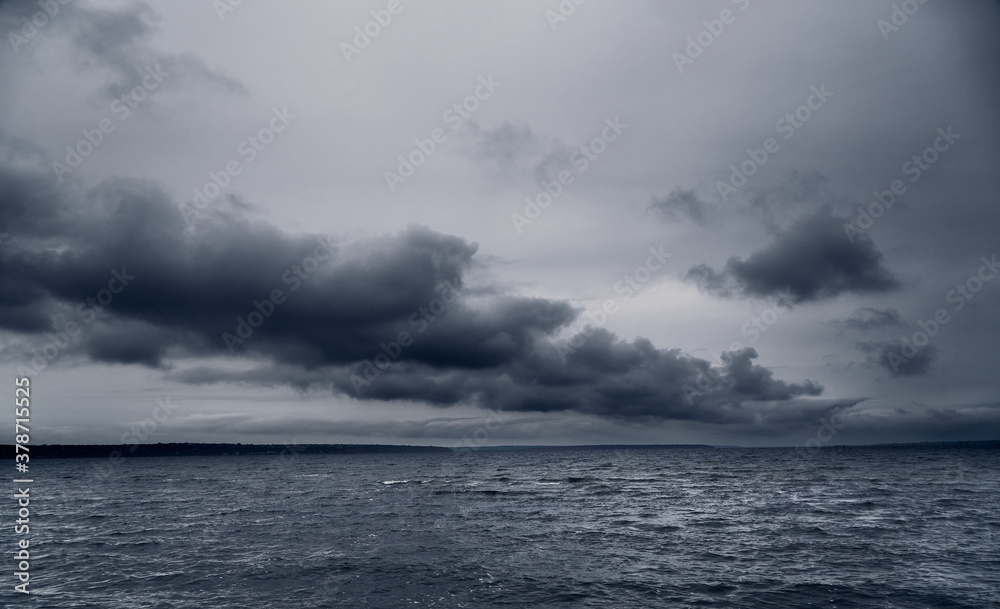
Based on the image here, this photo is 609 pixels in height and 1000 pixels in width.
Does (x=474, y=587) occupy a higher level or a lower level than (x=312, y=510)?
higher

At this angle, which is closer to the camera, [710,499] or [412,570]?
[412,570]

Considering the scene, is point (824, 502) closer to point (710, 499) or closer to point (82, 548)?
point (710, 499)

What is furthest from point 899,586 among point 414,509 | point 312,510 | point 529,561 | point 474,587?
point 312,510

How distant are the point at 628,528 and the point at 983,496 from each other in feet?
160

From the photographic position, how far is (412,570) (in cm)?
2923

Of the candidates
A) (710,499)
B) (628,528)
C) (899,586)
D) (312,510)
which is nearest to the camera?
(899,586)

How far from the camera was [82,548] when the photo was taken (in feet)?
121

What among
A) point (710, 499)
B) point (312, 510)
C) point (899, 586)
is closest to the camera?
point (899, 586)

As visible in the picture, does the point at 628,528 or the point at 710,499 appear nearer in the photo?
the point at 628,528

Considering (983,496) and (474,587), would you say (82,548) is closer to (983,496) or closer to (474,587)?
(474,587)

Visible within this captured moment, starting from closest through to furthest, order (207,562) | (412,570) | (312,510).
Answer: (412,570) < (207,562) < (312,510)

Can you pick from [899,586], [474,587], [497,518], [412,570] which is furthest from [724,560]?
[497,518]

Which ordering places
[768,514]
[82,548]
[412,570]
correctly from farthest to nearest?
[768,514]
[82,548]
[412,570]

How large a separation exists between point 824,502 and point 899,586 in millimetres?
34211
